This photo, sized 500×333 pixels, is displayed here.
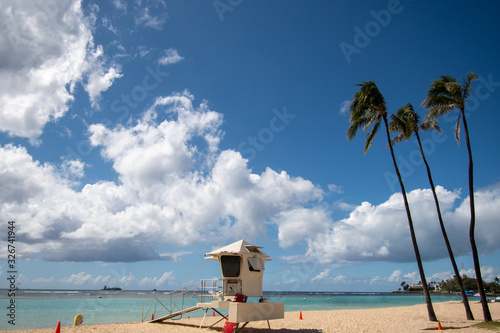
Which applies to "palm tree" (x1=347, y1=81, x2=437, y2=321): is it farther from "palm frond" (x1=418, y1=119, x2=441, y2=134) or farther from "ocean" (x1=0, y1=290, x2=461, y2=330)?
"ocean" (x1=0, y1=290, x2=461, y2=330)

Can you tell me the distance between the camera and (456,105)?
1630cm

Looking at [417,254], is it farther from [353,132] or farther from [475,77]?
[475,77]

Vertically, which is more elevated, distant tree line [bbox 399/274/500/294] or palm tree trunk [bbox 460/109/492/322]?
palm tree trunk [bbox 460/109/492/322]

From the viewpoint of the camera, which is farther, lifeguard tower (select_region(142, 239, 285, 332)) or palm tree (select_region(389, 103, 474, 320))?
palm tree (select_region(389, 103, 474, 320))

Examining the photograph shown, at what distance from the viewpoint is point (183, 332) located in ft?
47.8

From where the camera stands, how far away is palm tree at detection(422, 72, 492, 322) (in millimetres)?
15266

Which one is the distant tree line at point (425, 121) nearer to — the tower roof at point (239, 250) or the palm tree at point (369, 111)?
the palm tree at point (369, 111)

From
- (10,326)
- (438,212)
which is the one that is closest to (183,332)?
(10,326)

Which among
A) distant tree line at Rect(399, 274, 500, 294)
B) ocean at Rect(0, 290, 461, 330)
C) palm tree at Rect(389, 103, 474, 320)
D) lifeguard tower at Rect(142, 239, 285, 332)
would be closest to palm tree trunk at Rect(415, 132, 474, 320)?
palm tree at Rect(389, 103, 474, 320)

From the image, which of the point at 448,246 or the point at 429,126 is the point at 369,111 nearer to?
the point at 429,126

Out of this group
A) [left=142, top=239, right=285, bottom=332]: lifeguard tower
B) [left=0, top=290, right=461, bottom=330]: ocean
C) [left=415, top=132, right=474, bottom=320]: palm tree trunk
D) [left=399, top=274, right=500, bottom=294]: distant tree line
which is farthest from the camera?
[left=399, top=274, right=500, bottom=294]: distant tree line

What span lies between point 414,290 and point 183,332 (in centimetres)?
19543

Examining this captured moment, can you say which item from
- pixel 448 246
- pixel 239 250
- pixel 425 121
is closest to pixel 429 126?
pixel 425 121

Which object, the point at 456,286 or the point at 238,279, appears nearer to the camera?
the point at 238,279
